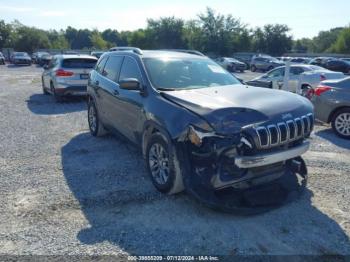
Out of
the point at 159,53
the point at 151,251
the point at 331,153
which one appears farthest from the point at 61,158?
the point at 331,153

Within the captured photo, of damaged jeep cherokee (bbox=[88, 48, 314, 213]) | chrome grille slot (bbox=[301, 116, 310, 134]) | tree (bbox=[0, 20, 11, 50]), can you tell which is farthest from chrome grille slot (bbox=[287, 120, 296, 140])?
tree (bbox=[0, 20, 11, 50])

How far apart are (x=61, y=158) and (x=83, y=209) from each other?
2.21 meters

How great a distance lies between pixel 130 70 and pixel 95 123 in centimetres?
224

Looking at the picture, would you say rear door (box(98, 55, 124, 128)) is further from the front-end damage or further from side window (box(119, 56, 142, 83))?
the front-end damage

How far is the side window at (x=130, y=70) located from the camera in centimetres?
508

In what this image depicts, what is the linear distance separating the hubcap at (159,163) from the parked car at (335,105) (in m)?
4.99

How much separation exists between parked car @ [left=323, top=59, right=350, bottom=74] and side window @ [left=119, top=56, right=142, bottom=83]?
2899 cm

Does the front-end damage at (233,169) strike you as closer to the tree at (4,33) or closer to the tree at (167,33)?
the tree at (167,33)

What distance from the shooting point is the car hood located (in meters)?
3.61

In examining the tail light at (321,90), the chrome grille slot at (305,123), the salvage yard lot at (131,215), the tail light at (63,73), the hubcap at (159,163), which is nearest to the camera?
the salvage yard lot at (131,215)

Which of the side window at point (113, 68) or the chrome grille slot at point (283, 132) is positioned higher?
the side window at point (113, 68)

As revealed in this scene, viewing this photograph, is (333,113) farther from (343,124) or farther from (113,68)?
(113,68)

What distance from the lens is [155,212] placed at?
3994mm

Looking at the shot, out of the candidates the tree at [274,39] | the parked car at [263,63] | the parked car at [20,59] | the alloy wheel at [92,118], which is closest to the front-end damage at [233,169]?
the alloy wheel at [92,118]
